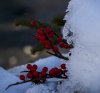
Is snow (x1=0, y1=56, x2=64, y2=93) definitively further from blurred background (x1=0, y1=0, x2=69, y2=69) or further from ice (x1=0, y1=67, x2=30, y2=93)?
blurred background (x1=0, y1=0, x2=69, y2=69)

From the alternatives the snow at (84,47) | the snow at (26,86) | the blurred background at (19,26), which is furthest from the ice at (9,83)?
the blurred background at (19,26)

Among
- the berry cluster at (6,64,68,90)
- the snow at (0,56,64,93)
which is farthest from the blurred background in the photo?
the berry cluster at (6,64,68,90)

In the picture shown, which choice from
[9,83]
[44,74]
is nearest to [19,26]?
[9,83]

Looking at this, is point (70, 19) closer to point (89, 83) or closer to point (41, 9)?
point (89, 83)

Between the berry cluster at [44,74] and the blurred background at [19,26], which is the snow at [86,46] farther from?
the blurred background at [19,26]

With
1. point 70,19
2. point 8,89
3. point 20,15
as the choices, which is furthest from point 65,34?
point 20,15

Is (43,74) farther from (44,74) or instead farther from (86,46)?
(86,46)
